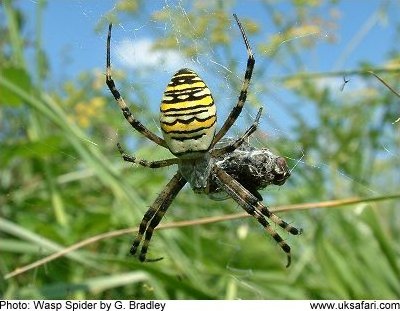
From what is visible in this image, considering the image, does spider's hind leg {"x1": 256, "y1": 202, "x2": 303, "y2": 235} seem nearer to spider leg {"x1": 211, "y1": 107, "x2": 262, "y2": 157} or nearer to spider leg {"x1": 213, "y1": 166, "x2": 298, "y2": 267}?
spider leg {"x1": 213, "y1": 166, "x2": 298, "y2": 267}

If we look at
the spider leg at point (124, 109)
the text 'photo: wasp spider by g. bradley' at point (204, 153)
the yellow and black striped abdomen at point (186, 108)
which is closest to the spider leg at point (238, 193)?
the text 'photo: wasp spider by g. bradley' at point (204, 153)

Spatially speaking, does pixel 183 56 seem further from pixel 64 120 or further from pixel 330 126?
pixel 330 126

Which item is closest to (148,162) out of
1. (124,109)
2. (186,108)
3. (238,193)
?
(124,109)

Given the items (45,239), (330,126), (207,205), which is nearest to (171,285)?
(45,239)

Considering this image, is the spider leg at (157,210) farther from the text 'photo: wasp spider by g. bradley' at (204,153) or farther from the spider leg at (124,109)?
the spider leg at (124,109)

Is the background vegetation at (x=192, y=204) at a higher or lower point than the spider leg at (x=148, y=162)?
lower

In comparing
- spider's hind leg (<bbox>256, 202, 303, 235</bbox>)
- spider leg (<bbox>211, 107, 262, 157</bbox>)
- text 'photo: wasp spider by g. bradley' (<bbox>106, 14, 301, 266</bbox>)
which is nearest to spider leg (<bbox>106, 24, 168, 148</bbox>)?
text 'photo: wasp spider by g. bradley' (<bbox>106, 14, 301, 266</bbox>)

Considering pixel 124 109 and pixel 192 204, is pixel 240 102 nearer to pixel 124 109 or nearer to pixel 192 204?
pixel 124 109
